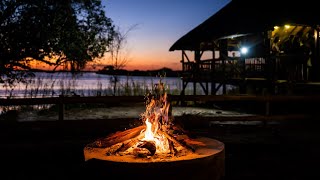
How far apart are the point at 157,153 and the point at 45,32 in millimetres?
10216

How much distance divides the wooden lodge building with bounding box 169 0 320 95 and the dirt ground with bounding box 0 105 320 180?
6582 mm

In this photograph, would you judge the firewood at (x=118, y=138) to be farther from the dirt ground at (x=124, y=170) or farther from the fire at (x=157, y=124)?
the dirt ground at (x=124, y=170)

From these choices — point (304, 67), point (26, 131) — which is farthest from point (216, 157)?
point (304, 67)

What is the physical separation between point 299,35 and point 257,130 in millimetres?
11635

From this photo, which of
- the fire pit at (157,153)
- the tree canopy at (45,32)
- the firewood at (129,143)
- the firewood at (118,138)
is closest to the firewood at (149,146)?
the fire pit at (157,153)

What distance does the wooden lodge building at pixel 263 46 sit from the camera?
1524 centimetres

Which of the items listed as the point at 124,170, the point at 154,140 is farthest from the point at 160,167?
the point at 154,140

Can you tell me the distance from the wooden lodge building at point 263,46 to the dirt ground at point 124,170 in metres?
6.58

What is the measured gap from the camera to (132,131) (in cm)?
532

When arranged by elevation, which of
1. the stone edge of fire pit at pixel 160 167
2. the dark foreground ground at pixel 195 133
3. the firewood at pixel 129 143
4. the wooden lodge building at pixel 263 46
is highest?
the wooden lodge building at pixel 263 46

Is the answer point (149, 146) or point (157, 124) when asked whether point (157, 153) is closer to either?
point (149, 146)

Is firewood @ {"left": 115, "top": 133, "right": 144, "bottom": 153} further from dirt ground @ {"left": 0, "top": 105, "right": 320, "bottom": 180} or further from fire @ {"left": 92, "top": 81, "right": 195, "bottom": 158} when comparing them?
dirt ground @ {"left": 0, "top": 105, "right": 320, "bottom": 180}

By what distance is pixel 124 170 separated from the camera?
164 inches

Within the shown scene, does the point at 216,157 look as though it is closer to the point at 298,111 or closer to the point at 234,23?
the point at 298,111
